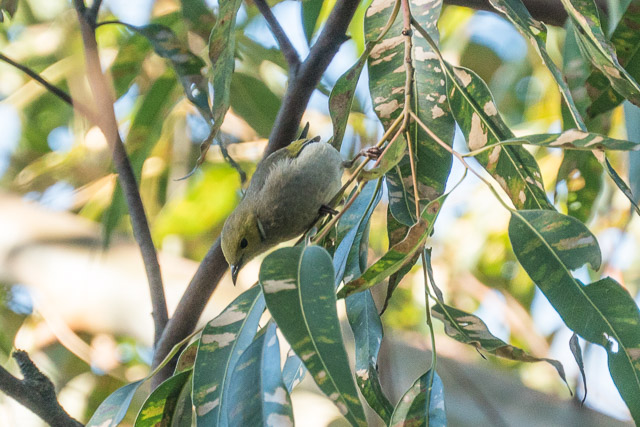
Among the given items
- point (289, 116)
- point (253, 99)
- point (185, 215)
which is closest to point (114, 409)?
point (289, 116)

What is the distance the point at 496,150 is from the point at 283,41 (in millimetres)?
609

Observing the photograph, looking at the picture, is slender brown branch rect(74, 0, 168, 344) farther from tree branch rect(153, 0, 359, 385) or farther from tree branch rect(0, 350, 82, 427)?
tree branch rect(0, 350, 82, 427)

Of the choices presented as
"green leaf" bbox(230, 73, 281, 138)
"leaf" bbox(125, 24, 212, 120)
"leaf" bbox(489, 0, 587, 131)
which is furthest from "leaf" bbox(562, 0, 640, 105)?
"green leaf" bbox(230, 73, 281, 138)

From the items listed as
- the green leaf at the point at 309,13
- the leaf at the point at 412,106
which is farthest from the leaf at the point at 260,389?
the green leaf at the point at 309,13

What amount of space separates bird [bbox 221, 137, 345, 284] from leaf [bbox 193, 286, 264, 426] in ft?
2.22

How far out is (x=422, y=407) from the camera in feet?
3.31

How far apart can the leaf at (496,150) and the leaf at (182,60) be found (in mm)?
580

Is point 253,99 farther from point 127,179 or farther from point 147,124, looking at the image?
point 127,179

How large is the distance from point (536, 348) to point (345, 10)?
2.33 m

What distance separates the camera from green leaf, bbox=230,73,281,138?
2227 millimetres

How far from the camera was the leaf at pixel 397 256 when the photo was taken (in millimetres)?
891

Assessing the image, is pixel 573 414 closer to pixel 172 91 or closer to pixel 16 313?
pixel 172 91

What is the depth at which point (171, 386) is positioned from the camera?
3.58 feet

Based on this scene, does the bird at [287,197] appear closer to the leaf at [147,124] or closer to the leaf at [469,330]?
the leaf at [147,124]
